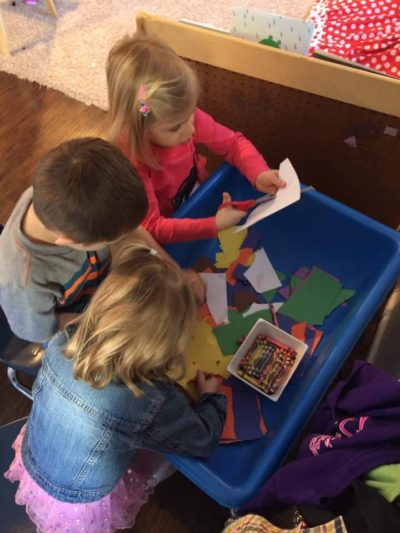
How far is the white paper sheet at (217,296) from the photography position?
51.5 inches

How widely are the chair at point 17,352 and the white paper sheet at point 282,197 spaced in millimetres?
603

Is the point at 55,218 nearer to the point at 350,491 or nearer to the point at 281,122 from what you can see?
the point at 350,491

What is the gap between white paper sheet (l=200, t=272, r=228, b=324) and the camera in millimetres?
1309

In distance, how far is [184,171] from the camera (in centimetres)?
133

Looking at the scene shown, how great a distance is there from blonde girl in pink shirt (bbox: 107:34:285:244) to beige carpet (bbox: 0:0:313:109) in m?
0.93

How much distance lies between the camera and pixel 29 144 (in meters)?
1.99

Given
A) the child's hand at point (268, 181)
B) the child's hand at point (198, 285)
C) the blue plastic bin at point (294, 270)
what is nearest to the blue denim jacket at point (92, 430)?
the blue plastic bin at point (294, 270)

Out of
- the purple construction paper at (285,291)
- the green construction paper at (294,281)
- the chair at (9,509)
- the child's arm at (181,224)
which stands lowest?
the chair at (9,509)

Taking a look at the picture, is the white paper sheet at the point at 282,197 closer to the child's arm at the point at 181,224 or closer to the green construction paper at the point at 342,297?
the child's arm at the point at 181,224

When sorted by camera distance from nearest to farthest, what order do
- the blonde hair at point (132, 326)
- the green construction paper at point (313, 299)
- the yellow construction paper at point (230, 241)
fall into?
1. the blonde hair at point (132, 326)
2. the green construction paper at point (313, 299)
3. the yellow construction paper at point (230, 241)

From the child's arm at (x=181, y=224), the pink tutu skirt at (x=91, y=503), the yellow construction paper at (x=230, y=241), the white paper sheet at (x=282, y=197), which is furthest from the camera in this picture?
the yellow construction paper at (x=230, y=241)

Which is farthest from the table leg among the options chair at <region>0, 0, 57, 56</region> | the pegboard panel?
the pegboard panel

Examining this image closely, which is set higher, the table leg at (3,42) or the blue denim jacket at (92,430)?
the table leg at (3,42)

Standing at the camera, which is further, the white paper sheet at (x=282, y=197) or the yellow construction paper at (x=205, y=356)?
the yellow construction paper at (x=205, y=356)
